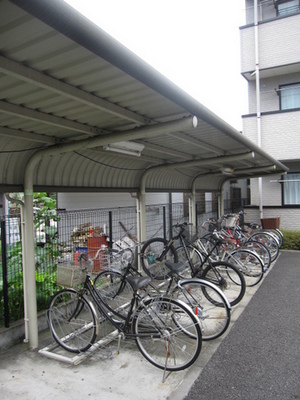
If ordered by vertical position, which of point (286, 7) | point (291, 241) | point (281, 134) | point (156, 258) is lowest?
point (291, 241)

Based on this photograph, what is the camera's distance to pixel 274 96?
35.4ft

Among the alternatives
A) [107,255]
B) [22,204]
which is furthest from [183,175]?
[22,204]

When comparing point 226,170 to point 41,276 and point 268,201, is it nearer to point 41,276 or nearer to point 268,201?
point 268,201

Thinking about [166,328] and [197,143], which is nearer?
[166,328]

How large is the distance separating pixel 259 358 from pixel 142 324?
1.27m

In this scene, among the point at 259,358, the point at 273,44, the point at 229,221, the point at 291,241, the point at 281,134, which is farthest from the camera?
the point at 273,44

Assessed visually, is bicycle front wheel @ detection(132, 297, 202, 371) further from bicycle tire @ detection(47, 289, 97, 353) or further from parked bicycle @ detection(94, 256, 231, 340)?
bicycle tire @ detection(47, 289, 97, 353)

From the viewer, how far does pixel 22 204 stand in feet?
11.8

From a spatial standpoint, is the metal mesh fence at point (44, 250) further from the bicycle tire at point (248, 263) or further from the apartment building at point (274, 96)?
the apartment building at point (274, 96)

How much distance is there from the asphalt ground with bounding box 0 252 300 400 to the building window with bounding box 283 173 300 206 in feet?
23.7

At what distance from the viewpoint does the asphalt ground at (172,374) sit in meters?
2.69

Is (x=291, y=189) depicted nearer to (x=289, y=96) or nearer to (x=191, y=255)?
(x=289, y=96)

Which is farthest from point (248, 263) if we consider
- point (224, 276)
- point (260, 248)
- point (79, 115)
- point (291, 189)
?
point (291, 189)

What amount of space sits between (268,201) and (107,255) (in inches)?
327
